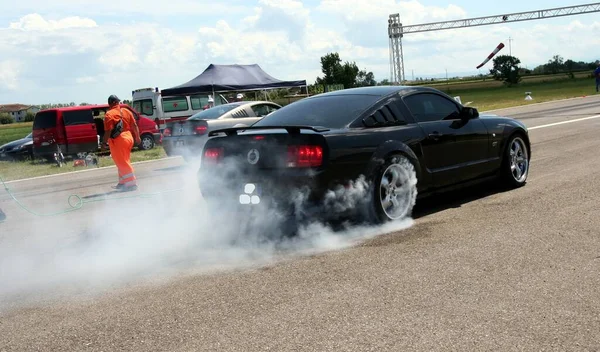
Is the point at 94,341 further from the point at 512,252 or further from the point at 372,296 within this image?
the point at 512,252

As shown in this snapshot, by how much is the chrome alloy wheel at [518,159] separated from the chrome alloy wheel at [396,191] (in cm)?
203

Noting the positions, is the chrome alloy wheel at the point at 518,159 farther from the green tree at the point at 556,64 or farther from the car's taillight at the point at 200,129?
the green tree at the point at 556,64

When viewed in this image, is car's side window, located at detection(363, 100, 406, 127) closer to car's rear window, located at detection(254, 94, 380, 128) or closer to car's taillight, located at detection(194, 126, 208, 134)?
car's rear window, located at detection(254, 94, 380, 128)

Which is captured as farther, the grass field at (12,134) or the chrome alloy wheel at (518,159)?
the grass field at (12,134)

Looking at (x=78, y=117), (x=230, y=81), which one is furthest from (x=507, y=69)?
(x=78, y=117)

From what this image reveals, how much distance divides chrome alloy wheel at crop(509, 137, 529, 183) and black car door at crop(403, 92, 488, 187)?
582 millimetres

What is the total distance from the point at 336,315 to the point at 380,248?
1620 millimetres

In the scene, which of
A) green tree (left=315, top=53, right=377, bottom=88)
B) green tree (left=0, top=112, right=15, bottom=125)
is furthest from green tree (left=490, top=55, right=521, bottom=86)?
green tree (left=0, top=112, right=15, bottom=125)

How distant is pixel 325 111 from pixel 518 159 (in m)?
2.81

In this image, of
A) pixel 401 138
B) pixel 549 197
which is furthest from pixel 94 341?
pixel 549 197

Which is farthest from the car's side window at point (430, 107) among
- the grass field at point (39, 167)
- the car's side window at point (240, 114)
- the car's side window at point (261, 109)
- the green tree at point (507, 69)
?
the green tree at point (507, 69)

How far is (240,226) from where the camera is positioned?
6223 mm

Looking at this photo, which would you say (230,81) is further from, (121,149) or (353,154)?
(353,154)

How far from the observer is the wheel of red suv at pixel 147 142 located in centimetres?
2269
